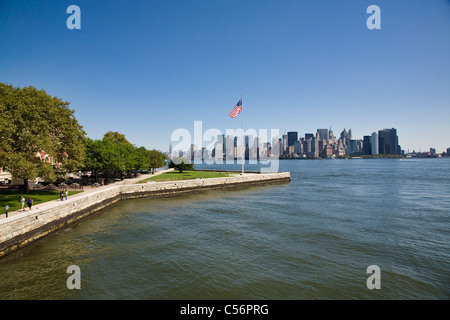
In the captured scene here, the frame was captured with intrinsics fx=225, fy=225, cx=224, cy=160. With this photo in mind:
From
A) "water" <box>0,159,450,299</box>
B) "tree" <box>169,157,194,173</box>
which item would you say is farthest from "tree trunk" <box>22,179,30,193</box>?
"tree" <box>169,157,194,173</box>

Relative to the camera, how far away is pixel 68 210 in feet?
71.7

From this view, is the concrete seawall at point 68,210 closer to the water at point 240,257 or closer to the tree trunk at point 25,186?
the water at point 240,257

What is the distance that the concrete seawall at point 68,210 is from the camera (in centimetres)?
1516

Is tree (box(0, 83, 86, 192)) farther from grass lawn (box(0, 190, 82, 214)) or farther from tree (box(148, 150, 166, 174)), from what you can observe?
tree (box(148, 150, 166, 174))

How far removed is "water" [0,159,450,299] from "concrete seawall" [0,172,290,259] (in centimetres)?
95

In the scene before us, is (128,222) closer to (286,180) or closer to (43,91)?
(43,91)

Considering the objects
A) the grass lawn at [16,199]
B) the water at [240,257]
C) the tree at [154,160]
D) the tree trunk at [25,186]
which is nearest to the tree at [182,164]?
the tree at [154,160]

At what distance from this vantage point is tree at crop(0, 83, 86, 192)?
2072 cm

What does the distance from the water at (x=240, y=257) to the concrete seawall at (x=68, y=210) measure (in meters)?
0.95

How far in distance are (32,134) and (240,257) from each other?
2450cm

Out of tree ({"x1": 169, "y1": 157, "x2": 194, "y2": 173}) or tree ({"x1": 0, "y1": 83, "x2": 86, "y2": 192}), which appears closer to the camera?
tree ({"x1": 0, "y1": 83, "x2": 86, "y2": 192})

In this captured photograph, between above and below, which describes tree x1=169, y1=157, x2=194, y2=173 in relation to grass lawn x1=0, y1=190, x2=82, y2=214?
above

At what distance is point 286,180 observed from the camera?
59.9 m

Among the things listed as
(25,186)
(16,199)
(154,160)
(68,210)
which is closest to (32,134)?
(25,186)
